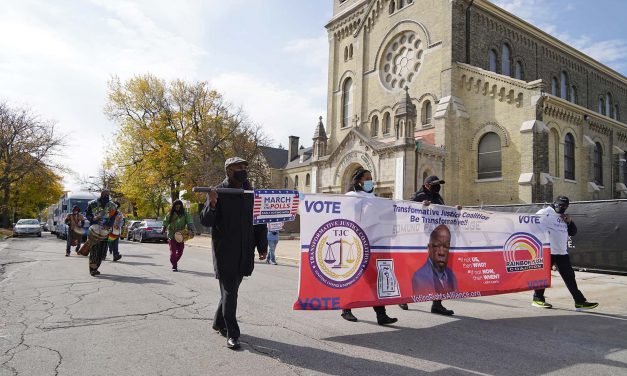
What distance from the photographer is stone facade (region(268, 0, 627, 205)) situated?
24.2m

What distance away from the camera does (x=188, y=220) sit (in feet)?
38.0

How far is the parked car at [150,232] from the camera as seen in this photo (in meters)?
27.0

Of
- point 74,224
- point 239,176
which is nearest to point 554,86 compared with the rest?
point 74,224

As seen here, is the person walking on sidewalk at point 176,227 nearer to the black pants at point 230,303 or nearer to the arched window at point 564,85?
the black pants at point 230,303

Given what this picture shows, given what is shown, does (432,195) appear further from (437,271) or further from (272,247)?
(272,247)

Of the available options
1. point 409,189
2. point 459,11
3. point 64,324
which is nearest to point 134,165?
point 409,189

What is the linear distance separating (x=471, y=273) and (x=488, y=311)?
869mm

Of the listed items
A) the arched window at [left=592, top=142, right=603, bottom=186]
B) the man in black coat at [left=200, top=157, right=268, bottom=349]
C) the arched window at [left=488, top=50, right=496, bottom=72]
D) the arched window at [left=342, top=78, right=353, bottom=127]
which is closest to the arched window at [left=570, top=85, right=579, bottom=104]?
the arched window at [left=592, top=142, right=603, bottom=186]

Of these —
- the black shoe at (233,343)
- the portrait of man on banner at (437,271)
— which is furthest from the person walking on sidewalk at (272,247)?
the black shoe at (233,343)

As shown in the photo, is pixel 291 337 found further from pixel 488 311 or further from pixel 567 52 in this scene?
pixel 567 52

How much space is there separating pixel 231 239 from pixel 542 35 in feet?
116

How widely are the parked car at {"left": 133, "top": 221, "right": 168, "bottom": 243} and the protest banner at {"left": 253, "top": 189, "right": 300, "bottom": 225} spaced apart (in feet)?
77.9

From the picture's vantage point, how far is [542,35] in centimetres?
3228

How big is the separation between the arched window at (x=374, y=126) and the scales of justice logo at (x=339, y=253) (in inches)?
1057
